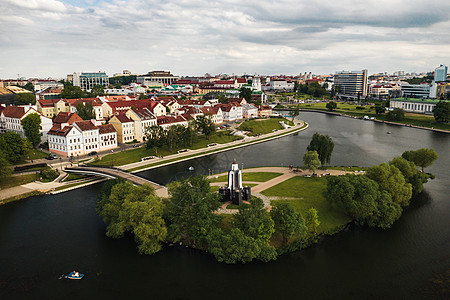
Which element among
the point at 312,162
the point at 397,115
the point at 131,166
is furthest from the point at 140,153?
the point at 397,115

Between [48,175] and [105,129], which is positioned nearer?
[48,175]

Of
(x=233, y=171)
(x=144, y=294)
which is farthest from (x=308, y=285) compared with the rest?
(x=233, y=171)

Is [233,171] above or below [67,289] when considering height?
above

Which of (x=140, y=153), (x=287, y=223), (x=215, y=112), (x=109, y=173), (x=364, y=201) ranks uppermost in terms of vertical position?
(x=215, y=112)

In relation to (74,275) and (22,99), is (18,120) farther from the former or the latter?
(74,275)

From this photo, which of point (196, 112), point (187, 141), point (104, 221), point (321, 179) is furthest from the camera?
point (196, 112)

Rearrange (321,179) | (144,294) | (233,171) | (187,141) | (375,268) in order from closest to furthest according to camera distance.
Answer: (144,294), (375,268), (233,171), (321,179), (187,141)

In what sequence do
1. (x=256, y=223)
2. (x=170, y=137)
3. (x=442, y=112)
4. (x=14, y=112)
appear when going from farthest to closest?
(x=442, y=112), (x=14, y=112), (x=170, y=137), (x=256, y=223)

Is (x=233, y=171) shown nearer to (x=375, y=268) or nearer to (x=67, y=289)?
(x=375, y=268)
